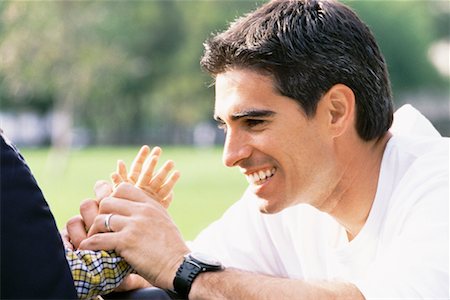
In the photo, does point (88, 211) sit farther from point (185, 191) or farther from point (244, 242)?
point (185, 191)

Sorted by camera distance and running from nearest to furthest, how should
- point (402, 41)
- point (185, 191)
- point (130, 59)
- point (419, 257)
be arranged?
point (419, 257) < point (185, 191) < point (130, 59) < point (402, 41)

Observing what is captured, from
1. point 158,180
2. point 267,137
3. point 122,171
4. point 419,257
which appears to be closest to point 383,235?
point 419,257

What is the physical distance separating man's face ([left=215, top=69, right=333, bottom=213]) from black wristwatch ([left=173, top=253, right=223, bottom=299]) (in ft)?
1.11

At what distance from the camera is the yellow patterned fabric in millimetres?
2148

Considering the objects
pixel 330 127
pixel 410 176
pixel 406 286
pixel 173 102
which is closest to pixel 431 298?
pixel 406 286

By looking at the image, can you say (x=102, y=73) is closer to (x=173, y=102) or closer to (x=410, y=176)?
(x=173, y=102)

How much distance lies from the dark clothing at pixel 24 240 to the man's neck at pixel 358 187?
3.97 ft

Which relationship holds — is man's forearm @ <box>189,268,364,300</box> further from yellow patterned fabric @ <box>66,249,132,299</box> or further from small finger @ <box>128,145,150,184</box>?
small finger @ <box>128,145,150,184</box>

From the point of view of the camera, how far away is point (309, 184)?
2758mm

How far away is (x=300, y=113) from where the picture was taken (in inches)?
106

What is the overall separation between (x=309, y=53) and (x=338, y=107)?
0.73 feet

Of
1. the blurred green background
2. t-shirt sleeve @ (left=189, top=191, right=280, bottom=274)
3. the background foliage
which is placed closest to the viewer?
t-shirt sleeve @ (left=189, top=191, right=280, bottom=274)

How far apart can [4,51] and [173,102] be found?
2556 cm

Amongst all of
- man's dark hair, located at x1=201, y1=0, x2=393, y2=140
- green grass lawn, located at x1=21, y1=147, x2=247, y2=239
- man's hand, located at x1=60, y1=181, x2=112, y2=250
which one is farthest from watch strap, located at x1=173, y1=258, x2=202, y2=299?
green grass lawn, located at x1=21, y1=147, x2=247, y2=239
